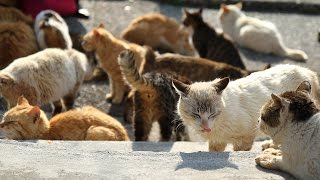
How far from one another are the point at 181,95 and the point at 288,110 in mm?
1047

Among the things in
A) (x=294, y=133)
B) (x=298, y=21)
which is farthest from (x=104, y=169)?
(x=298, y=21)

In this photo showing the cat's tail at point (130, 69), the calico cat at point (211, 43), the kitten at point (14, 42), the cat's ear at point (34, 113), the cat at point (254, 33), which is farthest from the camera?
the cat at point (254, 33)

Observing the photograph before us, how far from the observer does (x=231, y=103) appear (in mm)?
4711

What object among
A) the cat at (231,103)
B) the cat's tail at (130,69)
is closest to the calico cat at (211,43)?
the cat's tail at (130,69)

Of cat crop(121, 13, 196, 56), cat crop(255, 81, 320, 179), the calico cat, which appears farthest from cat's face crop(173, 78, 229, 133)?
cat crop(121, 13, 196, 56)

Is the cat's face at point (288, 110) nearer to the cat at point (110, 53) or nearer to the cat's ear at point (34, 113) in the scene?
the cat's ear at point (34, 113)

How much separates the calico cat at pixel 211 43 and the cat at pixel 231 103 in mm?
2184

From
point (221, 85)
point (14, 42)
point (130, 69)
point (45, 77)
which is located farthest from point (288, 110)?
point (14, 42)

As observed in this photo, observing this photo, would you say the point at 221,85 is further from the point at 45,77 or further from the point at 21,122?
the point at 45,77

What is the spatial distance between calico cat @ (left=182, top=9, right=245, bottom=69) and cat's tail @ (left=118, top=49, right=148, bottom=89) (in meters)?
2.05

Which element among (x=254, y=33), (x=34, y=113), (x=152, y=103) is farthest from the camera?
(x=254, y=33)

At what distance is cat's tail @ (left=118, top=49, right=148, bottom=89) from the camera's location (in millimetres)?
5281

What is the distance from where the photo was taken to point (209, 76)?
6242 millimetres

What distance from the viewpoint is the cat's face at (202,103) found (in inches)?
176
